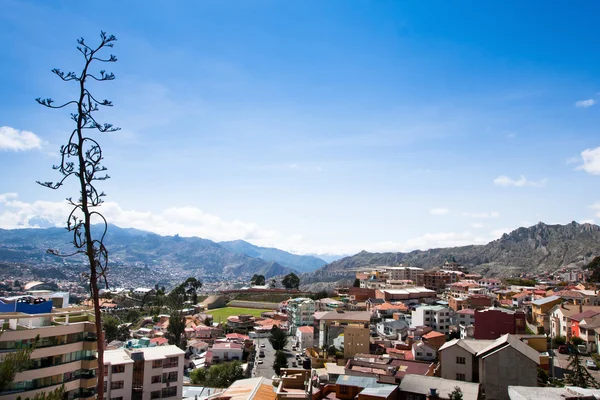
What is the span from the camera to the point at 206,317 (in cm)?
6475

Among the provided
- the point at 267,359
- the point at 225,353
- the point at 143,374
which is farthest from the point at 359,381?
the point at 225,353

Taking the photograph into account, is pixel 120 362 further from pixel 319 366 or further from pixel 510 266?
pixel 510 266

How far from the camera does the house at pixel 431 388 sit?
2014cm

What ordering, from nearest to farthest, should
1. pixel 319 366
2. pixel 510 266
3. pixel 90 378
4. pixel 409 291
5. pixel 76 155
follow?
pixel 76 155, pixel 90 378, pixel 319 366, pixel 409 291, pixel 510 266

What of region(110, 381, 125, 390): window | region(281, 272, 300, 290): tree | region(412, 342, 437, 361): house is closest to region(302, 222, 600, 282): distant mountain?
region(281, 272, 300, 290): tree

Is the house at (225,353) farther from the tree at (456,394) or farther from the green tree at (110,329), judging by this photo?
the tree at (456,394)

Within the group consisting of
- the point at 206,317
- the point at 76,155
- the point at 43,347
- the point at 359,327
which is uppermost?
the point at 76,155

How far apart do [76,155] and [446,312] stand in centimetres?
4476

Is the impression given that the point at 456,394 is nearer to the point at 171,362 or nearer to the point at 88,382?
the point at 171,362

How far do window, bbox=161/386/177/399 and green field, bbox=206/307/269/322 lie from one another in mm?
43753

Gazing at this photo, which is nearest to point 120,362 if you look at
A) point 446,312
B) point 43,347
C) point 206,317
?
point 43,347

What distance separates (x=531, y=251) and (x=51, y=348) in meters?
157

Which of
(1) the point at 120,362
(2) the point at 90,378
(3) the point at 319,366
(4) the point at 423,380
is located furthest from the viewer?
(3) the point at 319,366

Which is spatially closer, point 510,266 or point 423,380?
point 423,380
